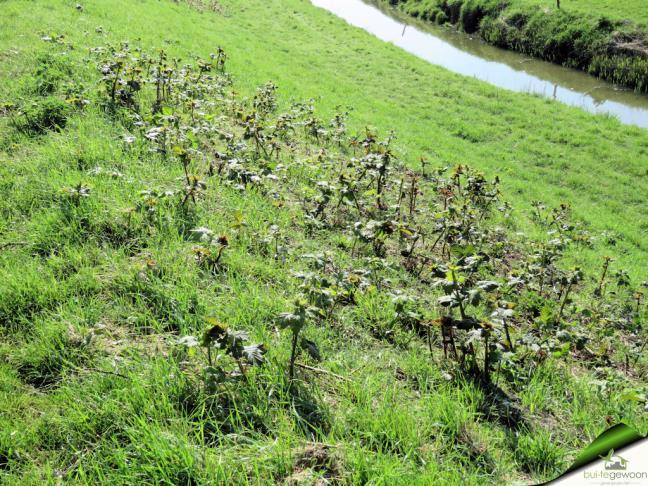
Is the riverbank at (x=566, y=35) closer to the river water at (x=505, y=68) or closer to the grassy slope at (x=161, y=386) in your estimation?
the river water at (x=505, y=68)

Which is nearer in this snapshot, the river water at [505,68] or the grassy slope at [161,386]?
the grassy slope at [161,386]

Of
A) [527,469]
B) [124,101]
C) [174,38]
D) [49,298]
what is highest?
[174,38]

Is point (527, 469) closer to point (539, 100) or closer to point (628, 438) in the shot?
point (628, 438)

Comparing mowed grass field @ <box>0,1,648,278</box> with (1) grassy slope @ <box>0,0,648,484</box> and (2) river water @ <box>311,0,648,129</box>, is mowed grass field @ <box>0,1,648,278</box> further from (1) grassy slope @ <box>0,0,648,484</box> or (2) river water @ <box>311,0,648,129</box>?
(2) river water @ <box>311,0,648,129</box>

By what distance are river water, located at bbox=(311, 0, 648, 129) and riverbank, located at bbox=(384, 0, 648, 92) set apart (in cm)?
52

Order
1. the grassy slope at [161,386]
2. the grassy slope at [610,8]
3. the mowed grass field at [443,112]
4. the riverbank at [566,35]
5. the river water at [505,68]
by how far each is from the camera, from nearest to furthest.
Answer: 1. the grassy slope at [161,386]
2. the mowed grass field at [443,112]
3. the river water at [505,68]
4. the riverbank at [566,35]
5. the grassy slope at [610,8]

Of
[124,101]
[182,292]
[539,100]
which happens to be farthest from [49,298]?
[539,100]

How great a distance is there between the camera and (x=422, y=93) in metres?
17.6

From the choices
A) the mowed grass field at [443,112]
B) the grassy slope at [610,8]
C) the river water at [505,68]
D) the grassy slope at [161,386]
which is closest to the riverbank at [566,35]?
the grassy slope at [610,8]

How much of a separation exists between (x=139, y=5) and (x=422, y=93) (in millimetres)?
10538

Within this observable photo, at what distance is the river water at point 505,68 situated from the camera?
2033 cm

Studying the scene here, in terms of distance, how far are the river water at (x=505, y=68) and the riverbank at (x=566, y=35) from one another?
1.72 ft

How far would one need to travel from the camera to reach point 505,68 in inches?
1009

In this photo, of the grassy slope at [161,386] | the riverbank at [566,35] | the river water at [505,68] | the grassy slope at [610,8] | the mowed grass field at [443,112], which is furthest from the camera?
the grassy slope at [610,8]
